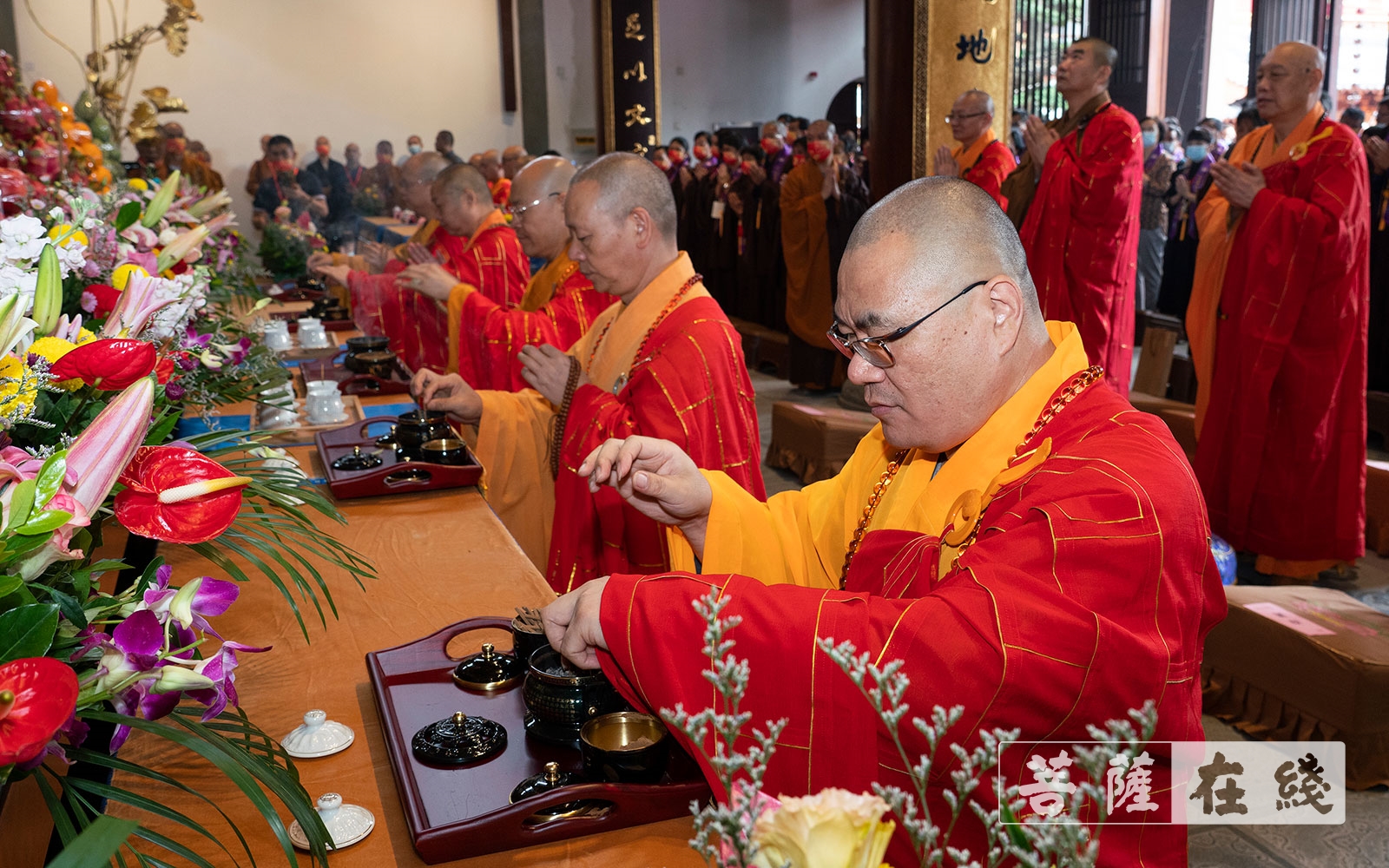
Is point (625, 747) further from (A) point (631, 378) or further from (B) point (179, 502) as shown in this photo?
(A) point (631, 378)

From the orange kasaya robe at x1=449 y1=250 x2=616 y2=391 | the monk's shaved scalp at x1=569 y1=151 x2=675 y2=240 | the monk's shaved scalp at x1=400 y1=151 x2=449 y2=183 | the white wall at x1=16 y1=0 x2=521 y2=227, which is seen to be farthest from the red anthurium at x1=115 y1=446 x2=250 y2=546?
the white wall at x1=16 y1=0 x2=521 y2=227

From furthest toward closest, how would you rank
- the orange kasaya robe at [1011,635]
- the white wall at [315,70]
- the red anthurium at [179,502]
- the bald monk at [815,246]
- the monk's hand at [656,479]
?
1. the white wall at [315,70]
2. the bald monk at [815,246]
3. the monk's hand at [656,479]
4. the orange kasaya robe at [1011,635]
5. the red anthurium at [179,502]

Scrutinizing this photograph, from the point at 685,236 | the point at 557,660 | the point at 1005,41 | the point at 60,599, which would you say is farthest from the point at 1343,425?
the point at 685,236

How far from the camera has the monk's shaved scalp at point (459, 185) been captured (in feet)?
15.1

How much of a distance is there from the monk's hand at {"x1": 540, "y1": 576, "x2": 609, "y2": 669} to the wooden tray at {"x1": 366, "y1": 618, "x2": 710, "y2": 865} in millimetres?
98

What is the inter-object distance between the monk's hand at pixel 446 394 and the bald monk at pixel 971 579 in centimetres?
159

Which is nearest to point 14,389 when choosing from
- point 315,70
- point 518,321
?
point 518,321

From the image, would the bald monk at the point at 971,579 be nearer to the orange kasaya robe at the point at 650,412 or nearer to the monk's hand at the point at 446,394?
the orange kasaya robe at the point at 650,412

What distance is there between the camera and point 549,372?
278 cm

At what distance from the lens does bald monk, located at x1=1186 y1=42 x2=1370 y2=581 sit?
3.65 meters

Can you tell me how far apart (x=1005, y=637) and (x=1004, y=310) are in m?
0.44

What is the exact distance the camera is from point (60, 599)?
826 mm

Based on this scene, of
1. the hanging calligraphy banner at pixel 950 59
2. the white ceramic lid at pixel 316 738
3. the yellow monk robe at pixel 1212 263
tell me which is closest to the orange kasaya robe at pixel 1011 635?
the white ceramic lid at pixel 316 738

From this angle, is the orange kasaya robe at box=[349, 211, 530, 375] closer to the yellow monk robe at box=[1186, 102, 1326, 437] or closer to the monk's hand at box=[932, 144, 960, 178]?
the monk's hand at box=[932, 144, 960, 178]
